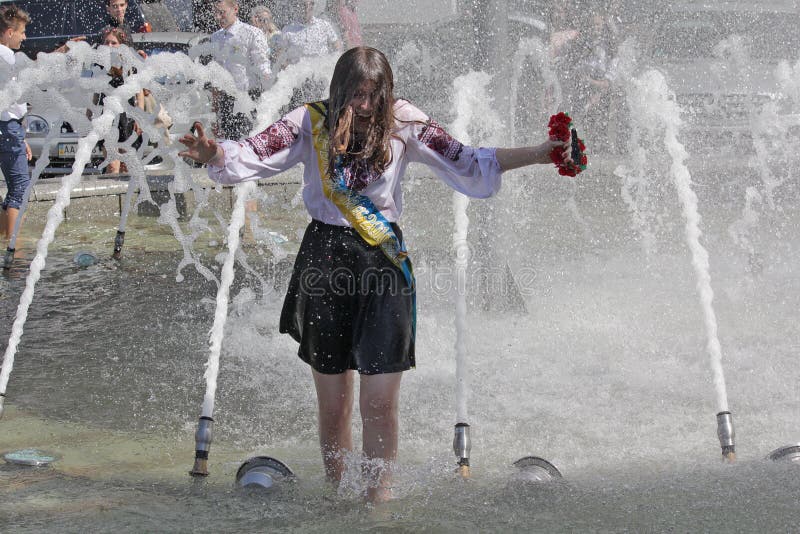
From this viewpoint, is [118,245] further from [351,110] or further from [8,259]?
[351,110]

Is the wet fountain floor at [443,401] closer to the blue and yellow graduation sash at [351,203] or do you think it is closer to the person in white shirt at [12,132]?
the person in white shirt at [12,132]

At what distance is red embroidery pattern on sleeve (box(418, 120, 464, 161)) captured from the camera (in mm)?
3203

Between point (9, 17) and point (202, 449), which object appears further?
point (9, 17)

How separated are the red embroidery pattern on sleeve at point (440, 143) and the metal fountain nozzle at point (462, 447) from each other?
102cm

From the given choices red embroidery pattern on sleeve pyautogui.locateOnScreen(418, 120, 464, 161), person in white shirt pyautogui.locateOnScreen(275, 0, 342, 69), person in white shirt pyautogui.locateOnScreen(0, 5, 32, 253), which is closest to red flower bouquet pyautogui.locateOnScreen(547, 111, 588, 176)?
red embroidery pattern on sleeve pyautogui.locateOnScreen(418, 120, 464, 161)

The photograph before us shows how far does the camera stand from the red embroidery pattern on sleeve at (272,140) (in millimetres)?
3107

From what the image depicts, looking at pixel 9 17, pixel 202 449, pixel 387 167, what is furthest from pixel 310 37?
pixel 387 167

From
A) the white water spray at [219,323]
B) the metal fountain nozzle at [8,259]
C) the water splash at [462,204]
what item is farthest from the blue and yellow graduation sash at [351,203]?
the metal fountain nozzle at [8,259]

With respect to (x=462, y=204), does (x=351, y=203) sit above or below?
below

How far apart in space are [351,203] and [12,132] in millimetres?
5015

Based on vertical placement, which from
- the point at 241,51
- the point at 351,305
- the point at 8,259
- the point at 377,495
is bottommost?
the point at 377,495

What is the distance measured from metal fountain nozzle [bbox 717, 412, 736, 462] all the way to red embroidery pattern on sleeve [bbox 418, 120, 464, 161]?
1.47 meters

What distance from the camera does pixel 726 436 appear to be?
12.2ft

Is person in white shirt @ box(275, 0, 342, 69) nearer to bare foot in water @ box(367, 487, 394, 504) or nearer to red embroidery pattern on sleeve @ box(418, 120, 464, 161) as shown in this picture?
red embroidery pattern on sleeve @ box(418, 120, 464, 161)
